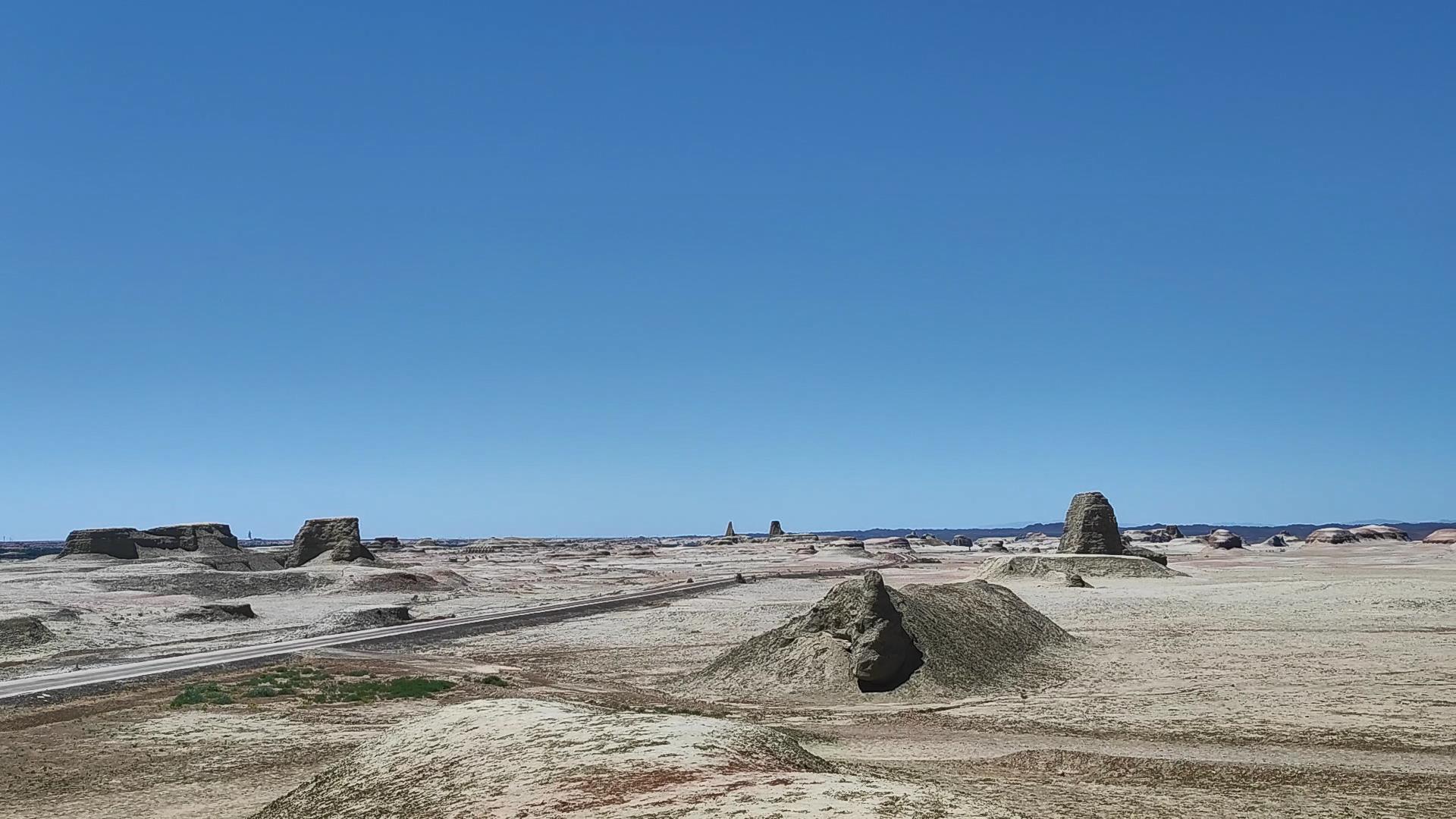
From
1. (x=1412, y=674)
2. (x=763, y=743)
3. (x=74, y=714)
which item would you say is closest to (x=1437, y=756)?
(x=1412, y=674)

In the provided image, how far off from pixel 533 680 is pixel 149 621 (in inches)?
985

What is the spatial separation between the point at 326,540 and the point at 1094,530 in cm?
5195

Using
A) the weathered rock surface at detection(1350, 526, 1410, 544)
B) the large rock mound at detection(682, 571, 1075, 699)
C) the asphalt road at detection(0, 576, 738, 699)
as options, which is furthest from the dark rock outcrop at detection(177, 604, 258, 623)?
the weathered rock surface at detection(1350, 526, 1410, 544)

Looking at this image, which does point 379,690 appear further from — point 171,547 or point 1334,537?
point 1334,537

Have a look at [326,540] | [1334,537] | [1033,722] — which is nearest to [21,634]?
[1033,722]

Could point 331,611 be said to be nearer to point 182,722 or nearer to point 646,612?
point 646,612

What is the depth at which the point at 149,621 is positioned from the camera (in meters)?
40.9

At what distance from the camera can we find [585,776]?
9.73 metres

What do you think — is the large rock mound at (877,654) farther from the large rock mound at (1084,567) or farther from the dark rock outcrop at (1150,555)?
the dark rock outcrop at (1150,555)

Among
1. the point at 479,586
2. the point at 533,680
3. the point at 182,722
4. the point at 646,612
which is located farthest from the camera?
the point at 479,586

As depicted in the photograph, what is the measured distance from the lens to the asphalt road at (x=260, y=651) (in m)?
25.0

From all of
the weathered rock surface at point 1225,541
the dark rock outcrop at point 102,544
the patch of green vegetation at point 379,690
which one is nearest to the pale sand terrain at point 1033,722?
the patch of green vegetation at point 379,690

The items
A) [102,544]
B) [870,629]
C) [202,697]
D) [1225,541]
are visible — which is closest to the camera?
[202,697]

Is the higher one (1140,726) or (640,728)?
(640,728)
